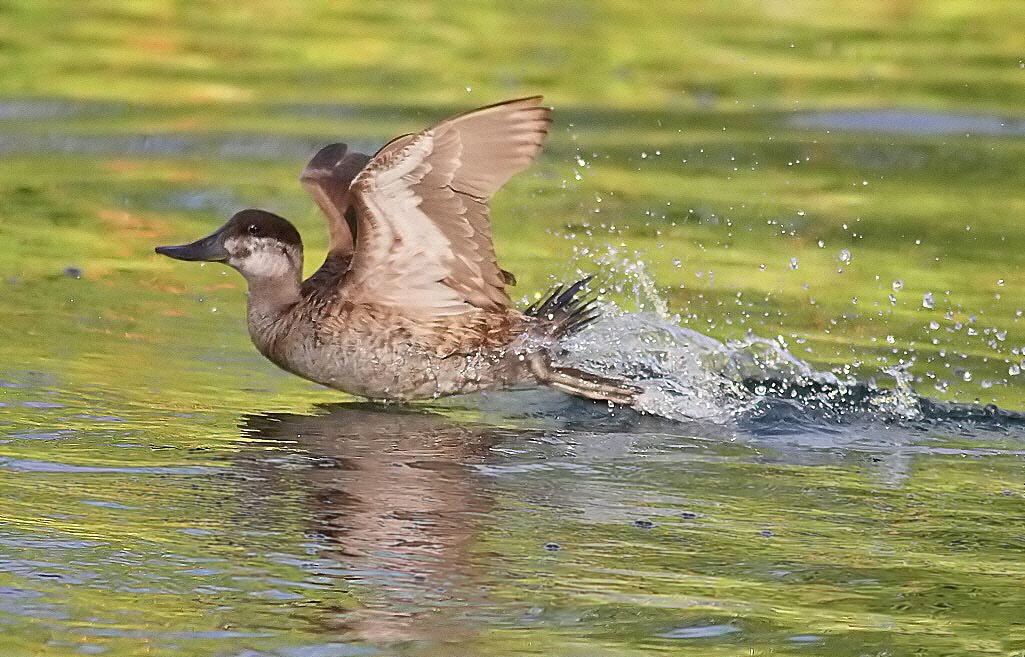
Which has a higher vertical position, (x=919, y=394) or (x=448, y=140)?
(x=448, y=140)

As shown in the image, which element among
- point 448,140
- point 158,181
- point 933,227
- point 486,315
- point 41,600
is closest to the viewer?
point 41,600

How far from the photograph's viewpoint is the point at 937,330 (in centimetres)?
802

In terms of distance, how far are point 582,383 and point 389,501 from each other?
162 cm

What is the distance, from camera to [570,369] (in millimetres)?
7281

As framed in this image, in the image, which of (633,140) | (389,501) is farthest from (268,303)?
(633,140)

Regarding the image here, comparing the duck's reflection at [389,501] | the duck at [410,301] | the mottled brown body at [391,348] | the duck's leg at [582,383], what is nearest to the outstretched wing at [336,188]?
the duck at [410,301]

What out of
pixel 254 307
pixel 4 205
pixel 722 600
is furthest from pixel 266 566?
pixel 4 205

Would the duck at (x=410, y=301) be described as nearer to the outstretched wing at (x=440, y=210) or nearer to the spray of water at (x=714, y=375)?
the outstretched wing at (x=440, y=210)

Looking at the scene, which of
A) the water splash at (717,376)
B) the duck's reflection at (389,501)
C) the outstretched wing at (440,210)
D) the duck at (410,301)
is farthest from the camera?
the water splash at (717,376)

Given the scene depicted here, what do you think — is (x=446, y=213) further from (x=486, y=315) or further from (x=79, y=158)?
(x=79, y=158)

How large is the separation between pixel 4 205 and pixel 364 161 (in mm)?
3001

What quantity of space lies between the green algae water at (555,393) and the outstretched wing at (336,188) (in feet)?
2.00

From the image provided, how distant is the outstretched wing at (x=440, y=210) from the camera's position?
636 cm

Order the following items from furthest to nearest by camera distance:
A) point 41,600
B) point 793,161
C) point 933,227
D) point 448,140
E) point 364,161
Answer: point 793,161 → point 933,227 → point 364,161 → point 448,140 → point 41,600
